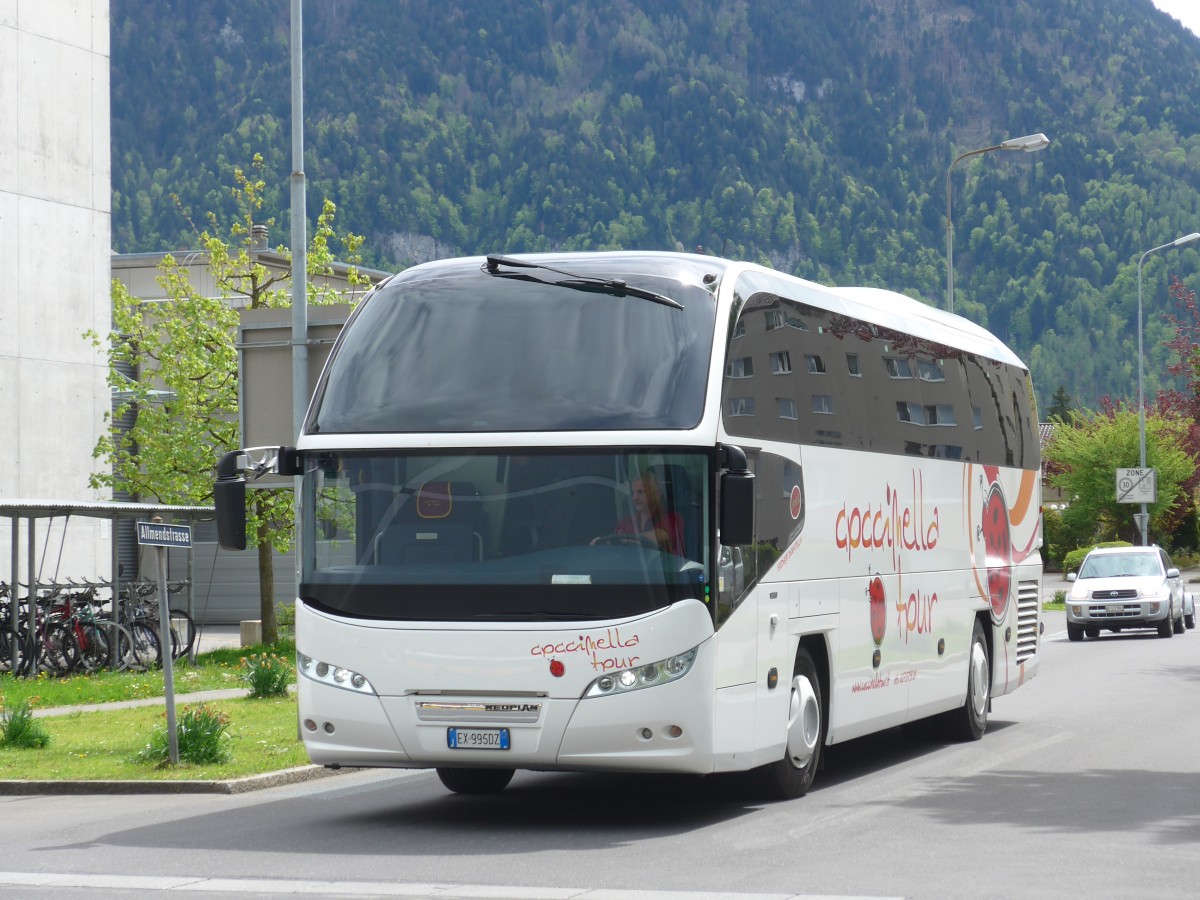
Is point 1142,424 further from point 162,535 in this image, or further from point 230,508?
point 230,508

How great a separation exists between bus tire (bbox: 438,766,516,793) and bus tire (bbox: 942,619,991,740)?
510 centimetres

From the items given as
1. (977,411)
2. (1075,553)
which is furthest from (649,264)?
(1075,553)

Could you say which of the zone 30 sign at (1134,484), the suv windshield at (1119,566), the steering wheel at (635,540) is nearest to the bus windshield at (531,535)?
the steering wheel at (635,540)

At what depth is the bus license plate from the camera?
35.6 feet

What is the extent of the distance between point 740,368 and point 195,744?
5.80 metres

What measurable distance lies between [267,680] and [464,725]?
1010 centimetres

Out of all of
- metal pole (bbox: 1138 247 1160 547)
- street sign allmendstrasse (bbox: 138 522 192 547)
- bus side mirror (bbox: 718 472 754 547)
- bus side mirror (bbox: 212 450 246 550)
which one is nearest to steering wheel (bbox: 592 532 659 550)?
bus side mirror (bbox: 718 472 754 547)

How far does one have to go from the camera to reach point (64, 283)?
36.6 m

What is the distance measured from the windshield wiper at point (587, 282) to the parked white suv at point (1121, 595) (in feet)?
77.6

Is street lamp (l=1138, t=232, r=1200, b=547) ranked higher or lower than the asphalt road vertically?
higher

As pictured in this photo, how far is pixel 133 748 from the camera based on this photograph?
52.9 ft

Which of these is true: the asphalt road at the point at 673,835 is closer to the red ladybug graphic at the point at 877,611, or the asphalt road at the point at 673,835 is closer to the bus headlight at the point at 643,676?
the bus headlight at the point at 643,676

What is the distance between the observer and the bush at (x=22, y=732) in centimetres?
Answer: 1644

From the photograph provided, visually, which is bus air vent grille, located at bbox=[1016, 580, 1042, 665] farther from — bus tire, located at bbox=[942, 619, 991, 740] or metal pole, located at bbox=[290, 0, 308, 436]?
metal pole, located at bbox=[290, 0, 308, 436]
